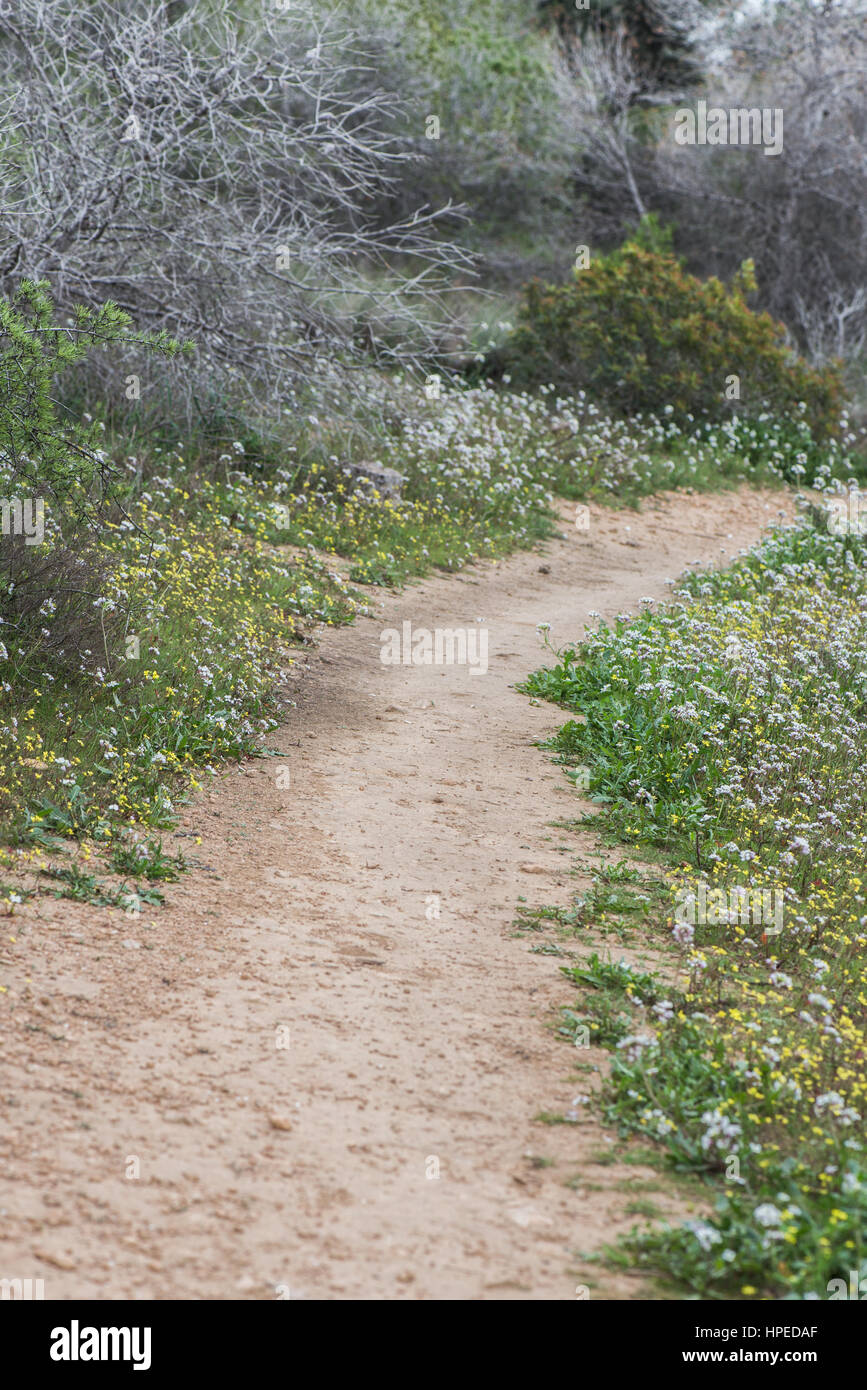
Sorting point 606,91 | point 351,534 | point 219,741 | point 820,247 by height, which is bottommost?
point 219,741

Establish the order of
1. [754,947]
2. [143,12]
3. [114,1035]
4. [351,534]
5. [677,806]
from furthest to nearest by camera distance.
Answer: [143,12] → [351,534] → [677,806] → [754,947] → [114,1035]

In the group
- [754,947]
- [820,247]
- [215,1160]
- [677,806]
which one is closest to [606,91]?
[820,247]

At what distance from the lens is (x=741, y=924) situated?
5.07 meters

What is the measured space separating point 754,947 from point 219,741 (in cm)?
296

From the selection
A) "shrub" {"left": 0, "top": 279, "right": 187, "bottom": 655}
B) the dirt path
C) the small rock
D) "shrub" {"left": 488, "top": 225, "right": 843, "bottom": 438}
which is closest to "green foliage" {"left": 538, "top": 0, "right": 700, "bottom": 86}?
"shrub" {"left": 488, "top": 225, "right": 843, "bottom": 438}

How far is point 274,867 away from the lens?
17.5 ft

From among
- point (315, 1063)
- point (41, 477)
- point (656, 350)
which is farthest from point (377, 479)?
point (315, 1063)

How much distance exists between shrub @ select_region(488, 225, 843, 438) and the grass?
7.30m

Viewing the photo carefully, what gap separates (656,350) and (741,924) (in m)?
12.6

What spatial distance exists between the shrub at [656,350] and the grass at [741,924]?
287 inches

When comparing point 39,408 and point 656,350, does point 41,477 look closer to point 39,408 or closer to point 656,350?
point 39,408

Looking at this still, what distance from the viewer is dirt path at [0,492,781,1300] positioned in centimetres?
304
